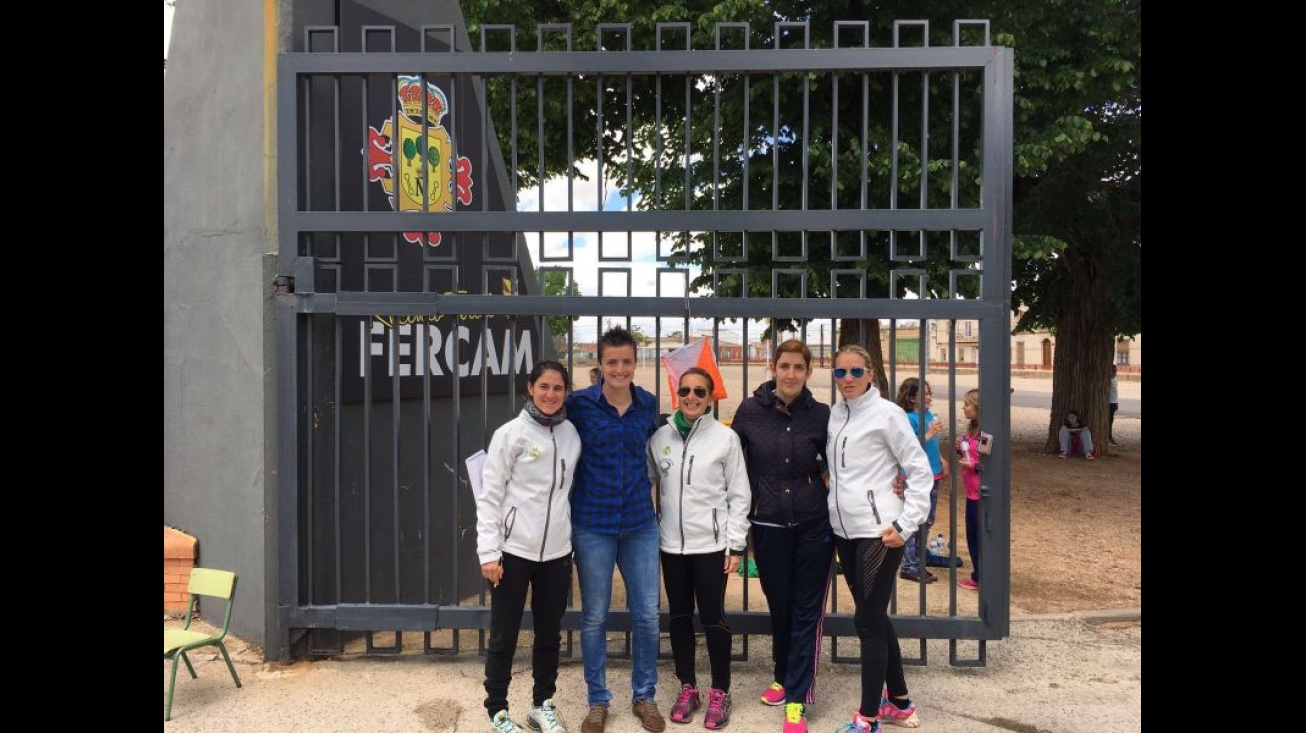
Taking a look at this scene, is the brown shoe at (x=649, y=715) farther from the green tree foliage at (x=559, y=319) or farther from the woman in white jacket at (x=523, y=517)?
the green tree foliage at (x=559, y=319)

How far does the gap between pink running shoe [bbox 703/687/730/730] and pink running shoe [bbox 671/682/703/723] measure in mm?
76

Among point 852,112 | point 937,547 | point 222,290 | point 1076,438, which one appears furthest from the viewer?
point 1076,438

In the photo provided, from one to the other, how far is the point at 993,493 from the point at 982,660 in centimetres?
97

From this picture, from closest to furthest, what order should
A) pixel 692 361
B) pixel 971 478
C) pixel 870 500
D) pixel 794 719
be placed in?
pixel 870 500 → pixel 794 719 → pixel 692 361 → pixel 971 478

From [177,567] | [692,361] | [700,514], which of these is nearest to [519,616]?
[700,514]

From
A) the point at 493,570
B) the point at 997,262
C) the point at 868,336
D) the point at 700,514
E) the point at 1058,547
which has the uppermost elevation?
the point at 997,262

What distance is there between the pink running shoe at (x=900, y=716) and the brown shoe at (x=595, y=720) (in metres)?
1.36

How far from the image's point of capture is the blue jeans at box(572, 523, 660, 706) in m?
3.70

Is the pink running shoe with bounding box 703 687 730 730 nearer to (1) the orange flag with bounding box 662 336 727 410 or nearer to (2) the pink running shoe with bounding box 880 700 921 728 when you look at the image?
(2) the pink running shoe with bounding box 880 700 921 728

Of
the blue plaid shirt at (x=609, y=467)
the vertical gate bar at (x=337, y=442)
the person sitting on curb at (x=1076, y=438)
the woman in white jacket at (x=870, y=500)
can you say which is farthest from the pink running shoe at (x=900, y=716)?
the person sitting on curb at (x=1076, y=438)

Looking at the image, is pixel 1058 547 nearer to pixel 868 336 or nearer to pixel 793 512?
pixel 868 336

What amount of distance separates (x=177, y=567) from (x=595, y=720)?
298 cm

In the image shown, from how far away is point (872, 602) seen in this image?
11.7ft

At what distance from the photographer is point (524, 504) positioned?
356 cm
